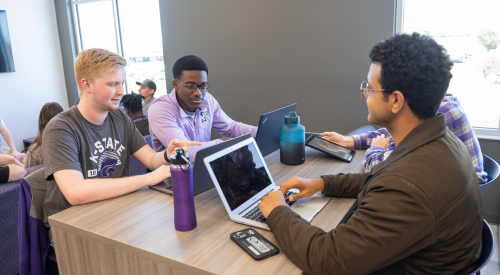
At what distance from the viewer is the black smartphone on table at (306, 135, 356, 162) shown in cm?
185

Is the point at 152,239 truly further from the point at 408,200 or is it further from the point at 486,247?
the point at 486,247

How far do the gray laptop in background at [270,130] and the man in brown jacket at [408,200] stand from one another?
0.77 m

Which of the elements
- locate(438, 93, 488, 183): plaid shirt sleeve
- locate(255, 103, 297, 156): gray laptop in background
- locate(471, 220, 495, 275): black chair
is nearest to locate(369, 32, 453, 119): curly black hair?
locate(471, 220, 495, 275): black chair

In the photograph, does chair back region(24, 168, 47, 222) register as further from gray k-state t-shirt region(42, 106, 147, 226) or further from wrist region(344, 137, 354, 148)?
wrist region(344, 137, 354, 148)

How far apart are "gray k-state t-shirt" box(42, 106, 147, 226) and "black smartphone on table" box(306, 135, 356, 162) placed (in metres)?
0.95

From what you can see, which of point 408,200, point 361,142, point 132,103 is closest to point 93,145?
point 408,200

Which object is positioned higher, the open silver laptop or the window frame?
the window frame

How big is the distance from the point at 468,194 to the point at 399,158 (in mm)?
190

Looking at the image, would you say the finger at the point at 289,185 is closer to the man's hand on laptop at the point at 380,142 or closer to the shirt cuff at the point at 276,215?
the shirt cuff at the point at 276,215

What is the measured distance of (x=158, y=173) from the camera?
1.47m

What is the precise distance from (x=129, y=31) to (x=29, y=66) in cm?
155

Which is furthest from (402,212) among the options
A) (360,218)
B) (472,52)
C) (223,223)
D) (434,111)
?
(472,52)

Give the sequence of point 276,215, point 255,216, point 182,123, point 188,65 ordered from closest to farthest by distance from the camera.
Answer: point 276,215, point 255,216, point 188,65, point 182,123

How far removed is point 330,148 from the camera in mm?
1925
